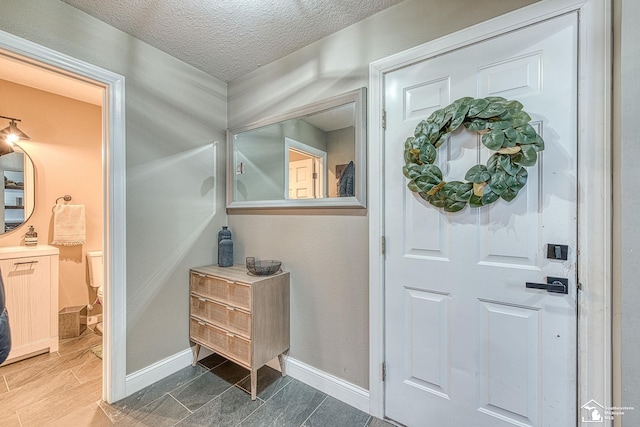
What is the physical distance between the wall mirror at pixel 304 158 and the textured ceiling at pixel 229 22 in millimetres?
467

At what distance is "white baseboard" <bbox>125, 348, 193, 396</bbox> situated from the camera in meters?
1.82

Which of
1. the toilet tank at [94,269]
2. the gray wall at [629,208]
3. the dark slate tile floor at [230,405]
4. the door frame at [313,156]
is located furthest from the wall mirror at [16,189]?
the gray wall at [629,208]

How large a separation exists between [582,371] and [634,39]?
127 centimetres

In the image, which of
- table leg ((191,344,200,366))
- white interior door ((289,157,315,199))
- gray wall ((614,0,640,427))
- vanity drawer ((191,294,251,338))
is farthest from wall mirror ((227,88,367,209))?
table leg ((191,344,200,366))

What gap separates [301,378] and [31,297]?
2.39 m

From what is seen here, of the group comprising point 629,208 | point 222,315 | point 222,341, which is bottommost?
point 222,341

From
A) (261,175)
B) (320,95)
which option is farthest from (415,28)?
(261,175)

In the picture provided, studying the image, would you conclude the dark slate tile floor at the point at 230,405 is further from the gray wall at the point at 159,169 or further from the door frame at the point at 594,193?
the door frame at the point at 594,193

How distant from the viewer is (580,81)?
110cm

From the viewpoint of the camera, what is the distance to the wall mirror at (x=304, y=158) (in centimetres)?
171

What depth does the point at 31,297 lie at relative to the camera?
2271 millimetres

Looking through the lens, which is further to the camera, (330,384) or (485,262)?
(330,384)

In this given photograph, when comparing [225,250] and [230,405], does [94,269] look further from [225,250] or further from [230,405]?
[230,405]

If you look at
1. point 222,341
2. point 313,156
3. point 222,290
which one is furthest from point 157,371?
point 313,156
